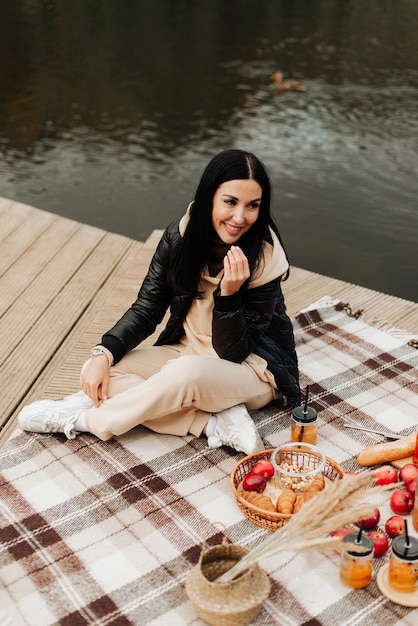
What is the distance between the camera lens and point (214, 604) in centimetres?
190

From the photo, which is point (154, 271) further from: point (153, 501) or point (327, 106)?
point (327, 106)

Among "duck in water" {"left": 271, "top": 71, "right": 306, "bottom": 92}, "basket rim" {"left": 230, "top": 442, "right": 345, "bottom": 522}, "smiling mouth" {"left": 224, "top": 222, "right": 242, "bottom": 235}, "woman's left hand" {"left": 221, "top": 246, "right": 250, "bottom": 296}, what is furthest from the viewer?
"duck in water" {"left": 271, "top": 71, "right": 306, "bottom": 92}

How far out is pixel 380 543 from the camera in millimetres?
2117

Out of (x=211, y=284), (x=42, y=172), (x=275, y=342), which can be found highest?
(x=211, y=284)

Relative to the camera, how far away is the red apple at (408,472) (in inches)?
94.2

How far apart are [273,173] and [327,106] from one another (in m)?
2.05

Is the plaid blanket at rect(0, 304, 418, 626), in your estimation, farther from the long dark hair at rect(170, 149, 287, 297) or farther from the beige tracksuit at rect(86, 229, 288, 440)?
the long dark hair at rect(170, 149, 287, 297)

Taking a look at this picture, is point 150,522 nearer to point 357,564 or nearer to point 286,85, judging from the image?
point 357,564

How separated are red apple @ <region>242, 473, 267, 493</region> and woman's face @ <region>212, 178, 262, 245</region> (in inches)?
31.2

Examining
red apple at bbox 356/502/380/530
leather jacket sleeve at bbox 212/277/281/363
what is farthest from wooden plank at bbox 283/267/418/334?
red apple at bbox 356/502/380/530

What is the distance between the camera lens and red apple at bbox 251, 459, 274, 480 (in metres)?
2.42

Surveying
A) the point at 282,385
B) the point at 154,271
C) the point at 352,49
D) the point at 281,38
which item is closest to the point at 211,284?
the point at 154,271

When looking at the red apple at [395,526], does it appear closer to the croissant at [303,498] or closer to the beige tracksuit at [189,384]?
the croissant at [303,498]

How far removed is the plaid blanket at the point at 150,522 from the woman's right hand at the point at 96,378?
16 cm
